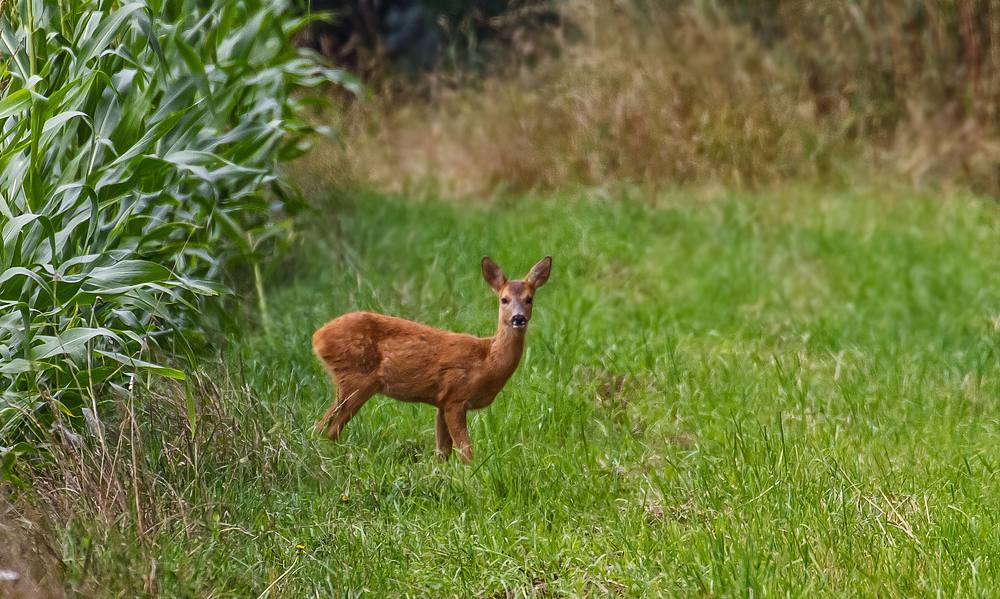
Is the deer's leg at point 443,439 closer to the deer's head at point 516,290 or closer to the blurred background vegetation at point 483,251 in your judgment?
the blurred background vegetation at point 483,251

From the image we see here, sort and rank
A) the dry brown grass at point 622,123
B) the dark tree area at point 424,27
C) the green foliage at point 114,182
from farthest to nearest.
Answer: the dark tree area at point 424,27 < the dry brown grass at point 622,123 < the green foliage at point 114,182

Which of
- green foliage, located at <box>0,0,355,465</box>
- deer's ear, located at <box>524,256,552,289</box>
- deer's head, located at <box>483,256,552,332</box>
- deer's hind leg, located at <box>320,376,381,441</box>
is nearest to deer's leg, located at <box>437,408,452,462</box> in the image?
deer's hind leg, located at <box>320,376,381,441</box>

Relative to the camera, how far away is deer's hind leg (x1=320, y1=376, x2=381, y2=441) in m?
4.04

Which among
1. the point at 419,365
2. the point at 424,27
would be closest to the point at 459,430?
the point at 419,365

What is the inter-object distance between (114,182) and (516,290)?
1570mm

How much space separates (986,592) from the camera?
3170 mm

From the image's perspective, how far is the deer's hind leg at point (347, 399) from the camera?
4039 mm

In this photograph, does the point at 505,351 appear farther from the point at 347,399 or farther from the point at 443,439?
the point at 347,399

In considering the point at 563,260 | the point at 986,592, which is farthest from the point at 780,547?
the point at 563,260

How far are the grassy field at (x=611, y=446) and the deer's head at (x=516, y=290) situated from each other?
0.55 meters

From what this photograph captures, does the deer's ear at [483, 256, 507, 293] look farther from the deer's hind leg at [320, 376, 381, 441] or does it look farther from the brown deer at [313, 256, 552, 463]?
the deer's hind leg at [320, 376, 381, 441]

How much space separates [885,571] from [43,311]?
9.64ft

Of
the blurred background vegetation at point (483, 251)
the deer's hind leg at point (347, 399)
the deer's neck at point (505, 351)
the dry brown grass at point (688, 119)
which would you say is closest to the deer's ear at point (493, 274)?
the deer's neck at point (505, 351)

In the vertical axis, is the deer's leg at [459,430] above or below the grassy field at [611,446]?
above
